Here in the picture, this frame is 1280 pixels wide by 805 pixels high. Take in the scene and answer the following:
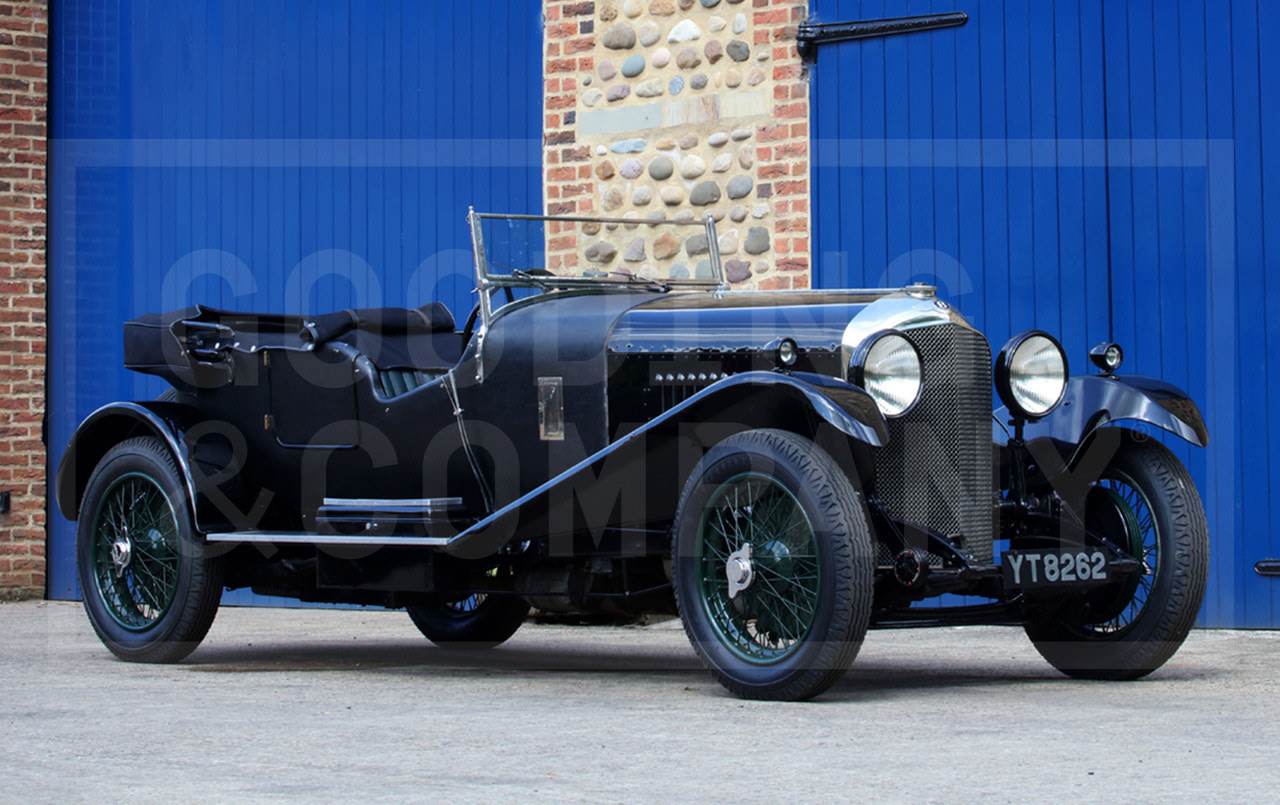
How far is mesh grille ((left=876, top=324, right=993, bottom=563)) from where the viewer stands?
463 centimetres

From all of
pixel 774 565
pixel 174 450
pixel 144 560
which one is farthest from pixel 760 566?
pixel 144 560

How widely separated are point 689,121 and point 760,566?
12.8ft

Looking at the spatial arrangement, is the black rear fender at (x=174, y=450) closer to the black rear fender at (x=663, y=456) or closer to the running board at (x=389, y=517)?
the running board at (x=389, y=517)

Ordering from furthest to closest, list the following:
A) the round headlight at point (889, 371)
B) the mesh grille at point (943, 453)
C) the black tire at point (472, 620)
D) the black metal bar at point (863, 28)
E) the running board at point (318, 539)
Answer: the black metal bar at point (863, 28) → the black tire at point (472, 620) → the running board at point (318, 539) → the mesh grille at point (943, 453) → the round headlight at point (889, 371)

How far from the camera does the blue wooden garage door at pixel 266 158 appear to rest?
27.8ft

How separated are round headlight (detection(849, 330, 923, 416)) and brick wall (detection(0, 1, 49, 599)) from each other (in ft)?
21.1

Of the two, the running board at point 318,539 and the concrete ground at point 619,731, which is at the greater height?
the running board at point 318,539

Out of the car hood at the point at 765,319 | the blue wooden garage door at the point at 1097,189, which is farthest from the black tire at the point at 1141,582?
the blue wooden garage door at the point at 1097,189

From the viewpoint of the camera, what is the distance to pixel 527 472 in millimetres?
5266

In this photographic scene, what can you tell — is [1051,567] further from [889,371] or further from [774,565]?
[774,565]

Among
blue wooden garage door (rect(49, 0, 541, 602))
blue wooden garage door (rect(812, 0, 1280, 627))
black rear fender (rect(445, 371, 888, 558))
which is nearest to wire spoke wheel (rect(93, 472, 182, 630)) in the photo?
black rear fender (rect(445, 371, 888, 558))

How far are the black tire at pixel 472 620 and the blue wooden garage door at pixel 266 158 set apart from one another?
2249mm

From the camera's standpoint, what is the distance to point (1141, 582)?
495 centimetres

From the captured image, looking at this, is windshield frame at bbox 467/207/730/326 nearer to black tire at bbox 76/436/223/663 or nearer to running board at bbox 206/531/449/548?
running board at bbox 206/531/449/548
